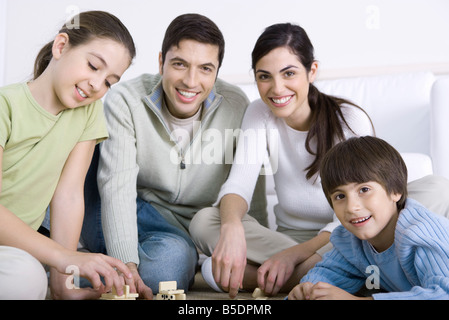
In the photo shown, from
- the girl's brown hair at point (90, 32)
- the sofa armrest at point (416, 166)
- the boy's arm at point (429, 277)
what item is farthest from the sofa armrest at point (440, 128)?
the girl's brown hair at point (90, 32)

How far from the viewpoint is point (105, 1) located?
2.43 metres

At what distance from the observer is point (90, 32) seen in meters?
1.19

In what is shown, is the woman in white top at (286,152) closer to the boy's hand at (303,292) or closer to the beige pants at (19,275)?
the boy's hand at (303,292)

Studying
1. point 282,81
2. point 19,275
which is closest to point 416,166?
point 282,81

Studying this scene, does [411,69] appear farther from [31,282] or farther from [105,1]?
[31,282]

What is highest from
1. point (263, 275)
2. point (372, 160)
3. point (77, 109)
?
point (77, 109)

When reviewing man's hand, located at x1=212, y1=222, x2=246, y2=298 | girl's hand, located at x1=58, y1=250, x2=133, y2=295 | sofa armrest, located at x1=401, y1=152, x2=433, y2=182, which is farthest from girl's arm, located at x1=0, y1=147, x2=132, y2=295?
sofa armrest, located at x1=401, y1=152, x2=433, y2=182

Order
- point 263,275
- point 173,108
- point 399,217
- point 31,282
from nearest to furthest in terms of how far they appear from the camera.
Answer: point 31,282 → point 399,217 → point 263,275 → point 173,108

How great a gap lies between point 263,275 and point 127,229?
1.18 ft

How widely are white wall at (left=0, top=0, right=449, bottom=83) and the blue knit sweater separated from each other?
1.34 meters

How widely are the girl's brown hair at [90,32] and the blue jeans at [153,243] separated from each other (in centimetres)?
36

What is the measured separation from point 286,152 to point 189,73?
0.37 meters

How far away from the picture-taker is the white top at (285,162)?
1473 millimetres
